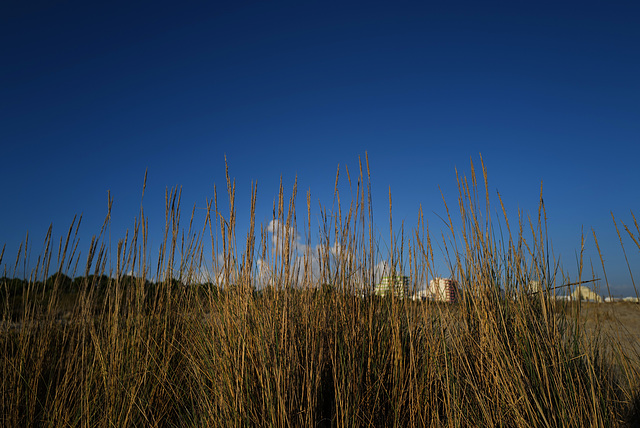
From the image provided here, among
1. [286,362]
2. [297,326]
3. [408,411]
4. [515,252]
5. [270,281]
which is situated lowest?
[408,411]

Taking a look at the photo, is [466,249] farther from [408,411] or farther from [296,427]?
[296,427]

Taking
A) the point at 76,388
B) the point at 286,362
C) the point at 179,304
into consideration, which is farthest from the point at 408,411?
the point at 76,388

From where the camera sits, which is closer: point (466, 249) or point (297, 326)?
point (297, 326)

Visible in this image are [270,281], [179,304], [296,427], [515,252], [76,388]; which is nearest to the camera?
[296,427]

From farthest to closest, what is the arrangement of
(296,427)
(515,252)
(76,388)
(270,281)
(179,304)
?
(179,304) < (76,388) < (515,252) < (270,281) < (296,427)

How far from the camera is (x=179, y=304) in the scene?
7.60 feet

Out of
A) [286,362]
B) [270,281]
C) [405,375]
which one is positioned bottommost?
[405,375]

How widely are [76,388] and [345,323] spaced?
158cm

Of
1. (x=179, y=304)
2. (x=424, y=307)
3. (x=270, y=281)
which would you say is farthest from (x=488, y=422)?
(x=179, y=304)

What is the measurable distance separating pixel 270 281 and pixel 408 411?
902 mm

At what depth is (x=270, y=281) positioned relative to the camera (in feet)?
5.22

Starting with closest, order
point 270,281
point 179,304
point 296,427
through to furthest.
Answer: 1. point 296,427
2. point 270,281
3. point 179,304

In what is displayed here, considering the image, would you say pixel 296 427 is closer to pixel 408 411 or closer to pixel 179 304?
pixel 408 411

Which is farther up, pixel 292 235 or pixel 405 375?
pixel 292 235
